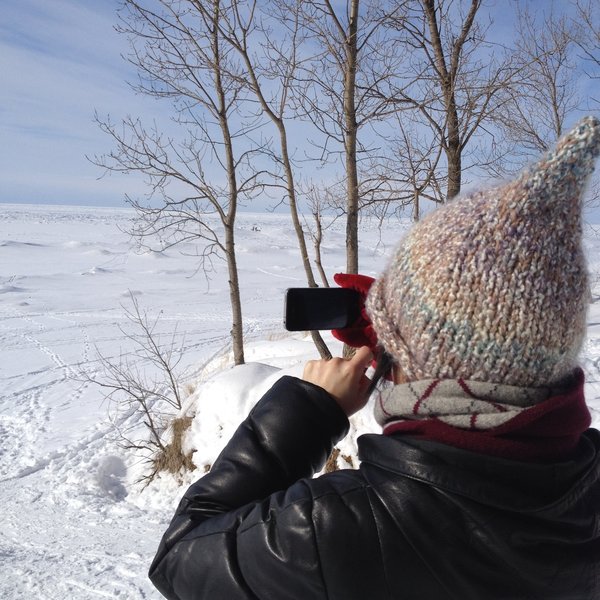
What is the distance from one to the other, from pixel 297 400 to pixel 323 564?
34cm

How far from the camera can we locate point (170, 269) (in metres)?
32.8

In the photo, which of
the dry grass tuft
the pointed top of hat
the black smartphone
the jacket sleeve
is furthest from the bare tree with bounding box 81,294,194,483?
the pointed top of hat

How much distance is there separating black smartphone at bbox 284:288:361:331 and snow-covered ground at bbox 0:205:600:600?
19.1 inches

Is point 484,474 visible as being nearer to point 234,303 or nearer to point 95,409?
point 234,303

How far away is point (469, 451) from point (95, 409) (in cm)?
1150

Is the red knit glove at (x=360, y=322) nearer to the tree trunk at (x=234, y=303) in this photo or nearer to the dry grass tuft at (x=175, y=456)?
the dry grass tuft at (x=175, y=456)

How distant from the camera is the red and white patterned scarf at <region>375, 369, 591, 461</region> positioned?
0.88m

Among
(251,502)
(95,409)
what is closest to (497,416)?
(251,502)

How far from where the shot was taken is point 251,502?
43.2 inches

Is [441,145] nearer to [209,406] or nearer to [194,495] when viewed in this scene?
[209,406]

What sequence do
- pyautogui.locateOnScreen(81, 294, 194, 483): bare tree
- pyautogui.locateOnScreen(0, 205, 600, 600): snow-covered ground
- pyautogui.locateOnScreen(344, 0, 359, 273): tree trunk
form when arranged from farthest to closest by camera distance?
pyautogui.locateOnScreen(81, 294, 194, 483): bare tree < pyautogui.locateOnScreen(344, 0, 359, 273): tree trunk < pyautogui.locateOnScreen(0, 205, 600, 600): snow-covered ground

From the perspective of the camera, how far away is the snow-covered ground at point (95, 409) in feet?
16.8

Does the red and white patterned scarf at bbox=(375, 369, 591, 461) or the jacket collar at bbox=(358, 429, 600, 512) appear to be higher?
the red and white patterned scarf at bbox=(375, 369, 591, 461)

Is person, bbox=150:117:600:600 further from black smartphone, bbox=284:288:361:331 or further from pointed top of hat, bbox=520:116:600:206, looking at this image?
black smartphone, bbox=284:288:361:331
